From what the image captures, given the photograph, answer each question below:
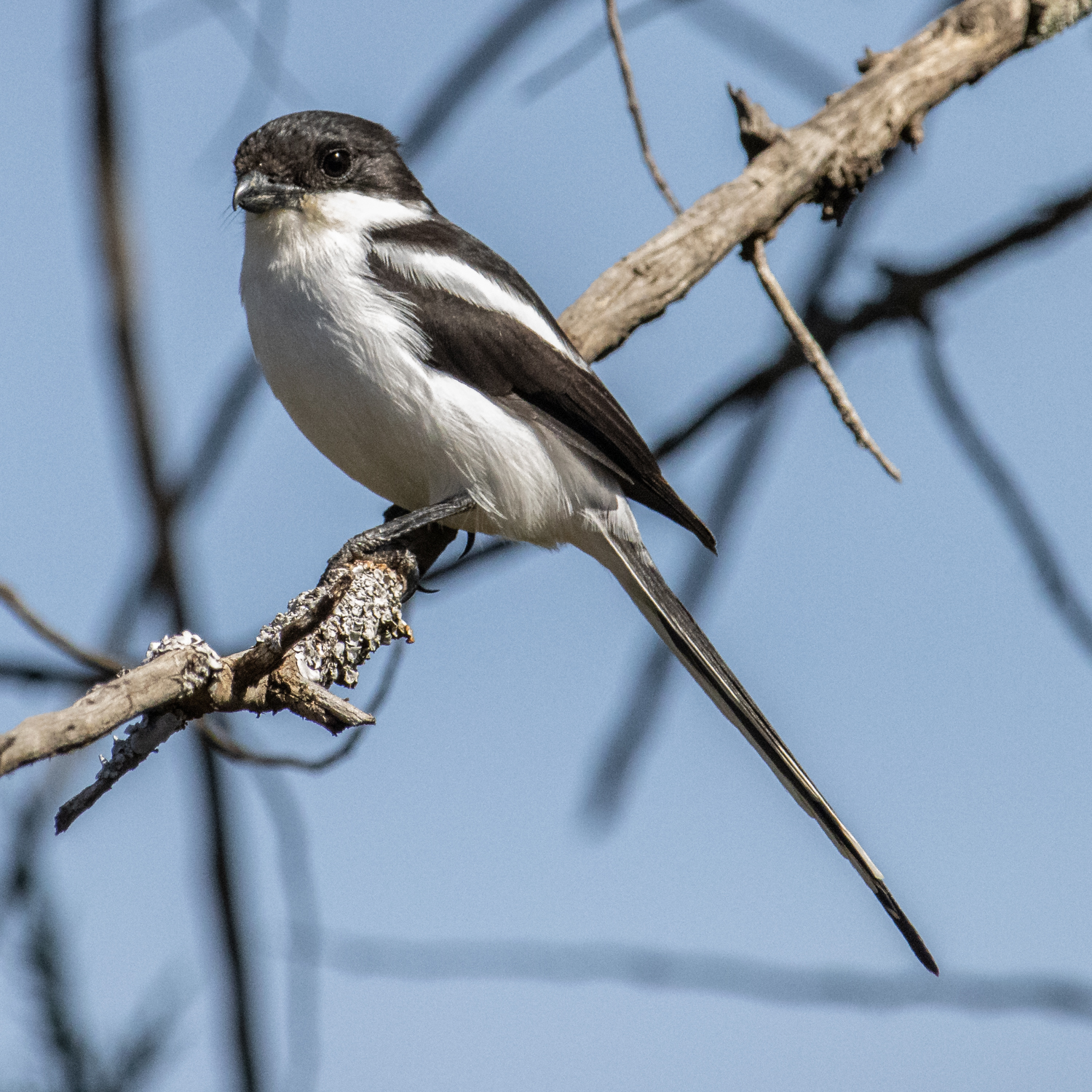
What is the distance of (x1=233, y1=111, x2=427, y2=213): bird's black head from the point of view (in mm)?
3748

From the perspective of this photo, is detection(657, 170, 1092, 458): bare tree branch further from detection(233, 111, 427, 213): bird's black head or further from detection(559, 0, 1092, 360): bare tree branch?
detection(233, 111, 427, 213): bird's black head

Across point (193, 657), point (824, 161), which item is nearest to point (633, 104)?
point (824, 161)

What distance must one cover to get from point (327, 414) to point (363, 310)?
0.29 m

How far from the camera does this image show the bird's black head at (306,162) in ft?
12.3

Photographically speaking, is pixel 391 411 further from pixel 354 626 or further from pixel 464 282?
pixel 354 626

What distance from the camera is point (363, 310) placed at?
3.53 m

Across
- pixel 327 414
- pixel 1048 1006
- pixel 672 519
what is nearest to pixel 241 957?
pixel 327 414

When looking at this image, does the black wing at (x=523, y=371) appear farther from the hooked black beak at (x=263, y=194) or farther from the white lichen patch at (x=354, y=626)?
the white lichen patch at (x=354, y=626)

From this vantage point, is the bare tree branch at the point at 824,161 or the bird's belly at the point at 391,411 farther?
the bare tree branch at the point at 824,161

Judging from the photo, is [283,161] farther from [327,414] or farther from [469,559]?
[469,559]

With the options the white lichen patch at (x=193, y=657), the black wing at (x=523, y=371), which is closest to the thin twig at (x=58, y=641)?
the white lichen patch at (x=193, y=657)

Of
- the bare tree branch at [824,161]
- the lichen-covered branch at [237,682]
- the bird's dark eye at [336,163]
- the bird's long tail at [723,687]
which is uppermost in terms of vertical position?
the bird's dark eye at [336,163]

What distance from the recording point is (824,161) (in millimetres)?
3996

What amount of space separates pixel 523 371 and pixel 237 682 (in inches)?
62.3
